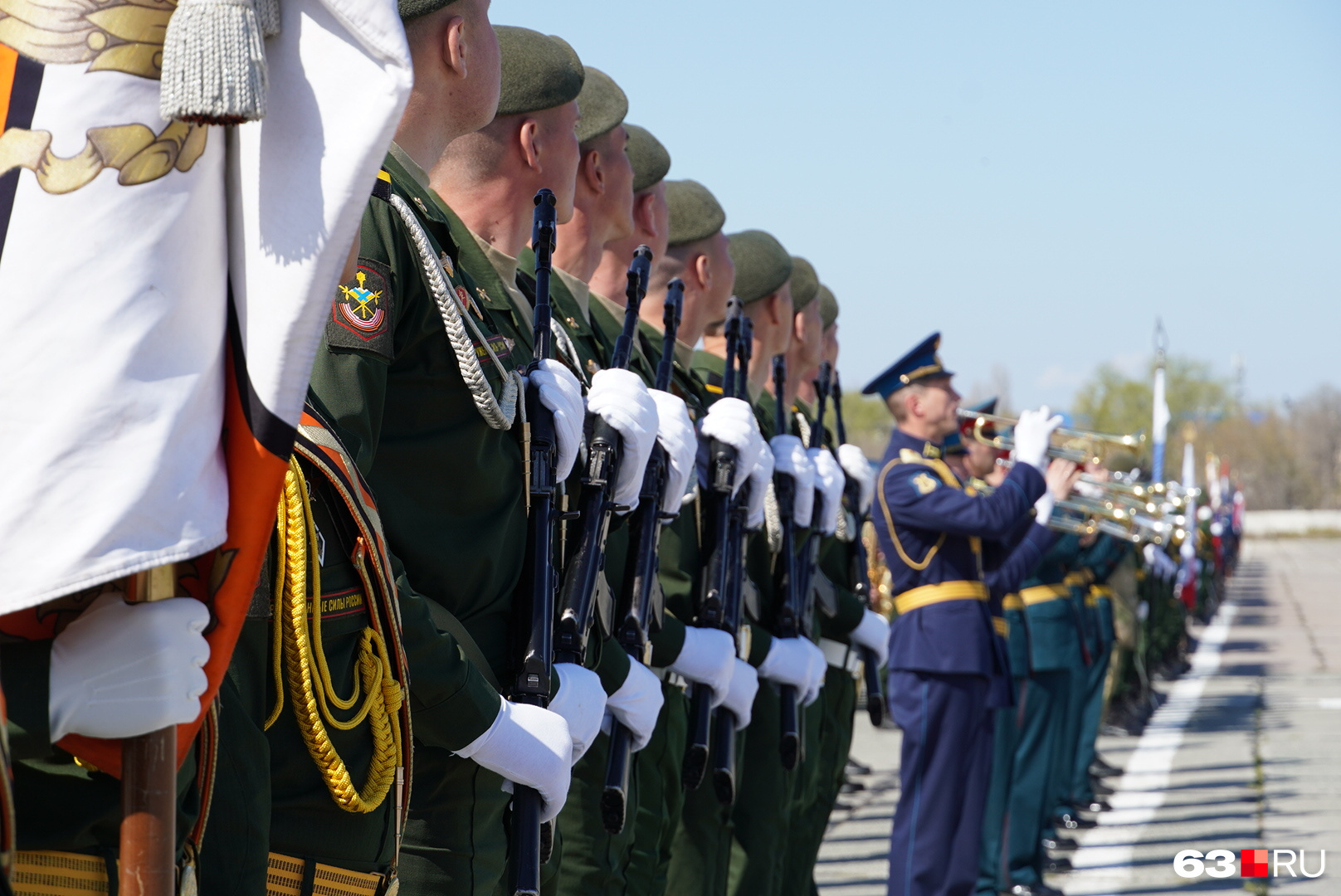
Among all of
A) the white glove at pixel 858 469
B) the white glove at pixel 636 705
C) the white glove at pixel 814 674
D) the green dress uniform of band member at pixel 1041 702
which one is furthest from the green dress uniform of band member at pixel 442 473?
the green dress uniform of band member at pixel 1041 702

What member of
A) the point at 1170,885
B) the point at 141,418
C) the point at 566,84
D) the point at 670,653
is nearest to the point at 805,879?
the point at 670,653

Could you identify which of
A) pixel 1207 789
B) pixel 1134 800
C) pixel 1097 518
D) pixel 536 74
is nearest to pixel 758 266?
pixel 536 74

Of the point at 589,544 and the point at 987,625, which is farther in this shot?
the point at 987,625

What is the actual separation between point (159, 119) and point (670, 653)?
2.37 meters

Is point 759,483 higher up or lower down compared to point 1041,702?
higher up

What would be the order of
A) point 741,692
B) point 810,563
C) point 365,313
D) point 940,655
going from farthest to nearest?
point 940,655 → point 810,563 → point 741,692 → point 365,313

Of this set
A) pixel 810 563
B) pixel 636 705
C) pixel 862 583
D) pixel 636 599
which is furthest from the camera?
pixel 862 583

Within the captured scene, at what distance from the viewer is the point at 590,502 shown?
9.11 ft

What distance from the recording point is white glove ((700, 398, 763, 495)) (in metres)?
4.00

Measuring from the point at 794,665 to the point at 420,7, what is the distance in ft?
8.54

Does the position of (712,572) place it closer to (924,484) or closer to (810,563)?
(810,563)

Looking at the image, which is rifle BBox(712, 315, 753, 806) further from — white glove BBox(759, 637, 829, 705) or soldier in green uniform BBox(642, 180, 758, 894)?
white glove BBox(759, 637, 829, 705)

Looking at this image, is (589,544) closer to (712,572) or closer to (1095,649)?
(712,572)

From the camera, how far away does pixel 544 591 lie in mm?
2482
